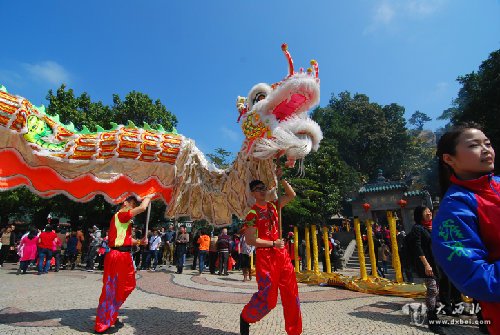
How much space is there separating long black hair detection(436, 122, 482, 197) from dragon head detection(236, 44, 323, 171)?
1.70 m

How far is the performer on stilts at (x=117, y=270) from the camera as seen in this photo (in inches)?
143

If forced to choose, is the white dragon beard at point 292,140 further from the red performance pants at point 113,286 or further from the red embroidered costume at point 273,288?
the red performance pants at point 113,286

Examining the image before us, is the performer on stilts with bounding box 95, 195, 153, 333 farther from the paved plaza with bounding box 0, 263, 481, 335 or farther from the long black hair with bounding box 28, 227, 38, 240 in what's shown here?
the long black hair with bounding box 28, 227, 38, 240

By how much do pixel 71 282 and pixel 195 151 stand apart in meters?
6.07


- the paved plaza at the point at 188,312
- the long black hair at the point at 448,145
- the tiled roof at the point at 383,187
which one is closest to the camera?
the long black hair at the point at 448,145

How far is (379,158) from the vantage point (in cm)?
3111

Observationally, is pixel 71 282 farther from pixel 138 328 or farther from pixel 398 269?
pixel 398 269

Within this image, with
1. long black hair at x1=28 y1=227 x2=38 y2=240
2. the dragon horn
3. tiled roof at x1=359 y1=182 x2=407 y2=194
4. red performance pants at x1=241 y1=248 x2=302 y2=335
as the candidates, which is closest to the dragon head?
the dragon horn

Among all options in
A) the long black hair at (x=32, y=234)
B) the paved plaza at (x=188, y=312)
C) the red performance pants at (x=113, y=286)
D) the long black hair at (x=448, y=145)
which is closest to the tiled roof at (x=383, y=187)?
the paved plaza at (x=188, y=312)

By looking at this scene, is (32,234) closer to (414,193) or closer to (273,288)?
(273,288)

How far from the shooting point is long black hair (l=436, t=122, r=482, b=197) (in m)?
1.50

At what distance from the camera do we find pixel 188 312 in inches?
185

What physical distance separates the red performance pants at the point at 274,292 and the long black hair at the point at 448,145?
1.94 metres

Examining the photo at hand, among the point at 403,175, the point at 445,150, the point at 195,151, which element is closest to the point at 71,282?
the point at 195,151
